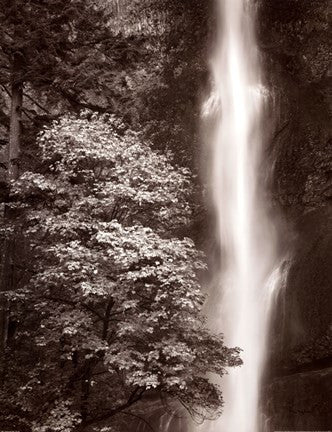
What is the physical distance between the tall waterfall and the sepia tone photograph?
0.06 m

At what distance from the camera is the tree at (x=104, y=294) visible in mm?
8695

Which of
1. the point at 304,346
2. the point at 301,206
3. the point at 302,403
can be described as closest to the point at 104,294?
the point at 302,403

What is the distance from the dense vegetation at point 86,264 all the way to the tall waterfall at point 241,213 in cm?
326

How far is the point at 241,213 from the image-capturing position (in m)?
16.5

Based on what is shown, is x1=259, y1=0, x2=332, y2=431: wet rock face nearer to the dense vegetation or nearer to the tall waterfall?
the tall waterfall

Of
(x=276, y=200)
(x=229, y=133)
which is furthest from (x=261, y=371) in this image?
(x=229, y=133)

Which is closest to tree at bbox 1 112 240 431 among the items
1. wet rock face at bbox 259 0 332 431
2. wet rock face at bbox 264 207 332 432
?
wet rock face at bbox 264 207 332 432

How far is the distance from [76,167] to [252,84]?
1005 centimetres

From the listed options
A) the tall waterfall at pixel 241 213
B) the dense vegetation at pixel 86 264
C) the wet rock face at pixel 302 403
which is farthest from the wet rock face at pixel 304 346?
the dense vegetation at pixel 86 264

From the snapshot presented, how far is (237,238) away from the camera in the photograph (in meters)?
16.3

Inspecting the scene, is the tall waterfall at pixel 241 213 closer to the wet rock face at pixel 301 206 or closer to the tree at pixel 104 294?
the wet rock face at pixel 301 206

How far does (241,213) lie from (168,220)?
603 cm

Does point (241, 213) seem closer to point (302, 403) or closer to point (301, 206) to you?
point (301, 206)

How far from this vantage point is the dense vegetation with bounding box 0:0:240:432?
8.79m
